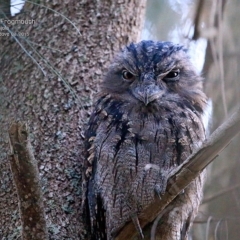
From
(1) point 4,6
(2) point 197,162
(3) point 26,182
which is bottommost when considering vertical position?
(3) point 26,182

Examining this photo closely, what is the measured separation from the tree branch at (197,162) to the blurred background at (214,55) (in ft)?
2.14

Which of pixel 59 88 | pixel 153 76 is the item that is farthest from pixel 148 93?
pixel 59 88

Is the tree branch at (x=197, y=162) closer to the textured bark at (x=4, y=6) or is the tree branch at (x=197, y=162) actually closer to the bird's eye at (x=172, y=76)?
the bird's eye at (x=172, y=76)

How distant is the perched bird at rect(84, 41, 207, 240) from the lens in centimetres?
251

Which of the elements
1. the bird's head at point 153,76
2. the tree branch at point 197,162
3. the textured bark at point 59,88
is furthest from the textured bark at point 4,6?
the tree branch at point 197,162

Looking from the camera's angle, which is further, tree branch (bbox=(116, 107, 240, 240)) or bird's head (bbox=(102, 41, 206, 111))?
bird's head (bbox=(102, 41, 206, 111))

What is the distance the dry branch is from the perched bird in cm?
55

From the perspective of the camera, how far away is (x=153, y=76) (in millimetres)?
2588

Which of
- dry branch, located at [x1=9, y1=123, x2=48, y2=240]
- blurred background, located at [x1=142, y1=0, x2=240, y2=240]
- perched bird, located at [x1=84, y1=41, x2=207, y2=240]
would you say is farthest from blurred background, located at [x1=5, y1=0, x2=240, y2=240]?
dry branch, located at [x1=9, y1=123, x2=48, y2=240]

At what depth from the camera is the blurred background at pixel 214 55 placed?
303 centimetres

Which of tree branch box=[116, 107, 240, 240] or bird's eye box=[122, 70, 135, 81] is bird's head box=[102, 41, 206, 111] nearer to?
bird's eye box=[122, 70, 135, 81]

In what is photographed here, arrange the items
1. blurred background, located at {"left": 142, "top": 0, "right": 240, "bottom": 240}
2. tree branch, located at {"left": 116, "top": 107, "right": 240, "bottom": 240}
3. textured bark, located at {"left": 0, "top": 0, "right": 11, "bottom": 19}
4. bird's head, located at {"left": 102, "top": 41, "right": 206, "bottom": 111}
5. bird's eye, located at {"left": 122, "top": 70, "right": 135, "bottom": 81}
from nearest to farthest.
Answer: tree branch, located at {"left": 116, "top": 107, "right": 240, "bottom": 240} < textured bark, located at {"left": 0, "top": 0, "right": 11, "bottom": 19} < bird's head, located at {"left": 102, "top": 41, "right": 206, "bottom": 111} < bird's eye, located at {"left": 122, "top": 70, "right": 135, "bottom": 81} < blurred background, located at {"left": 142, "top": 0, "right": 240, "bottom": 240}

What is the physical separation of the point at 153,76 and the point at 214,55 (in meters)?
0.92

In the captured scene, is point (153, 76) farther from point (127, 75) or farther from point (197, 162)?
point (197, 162)
